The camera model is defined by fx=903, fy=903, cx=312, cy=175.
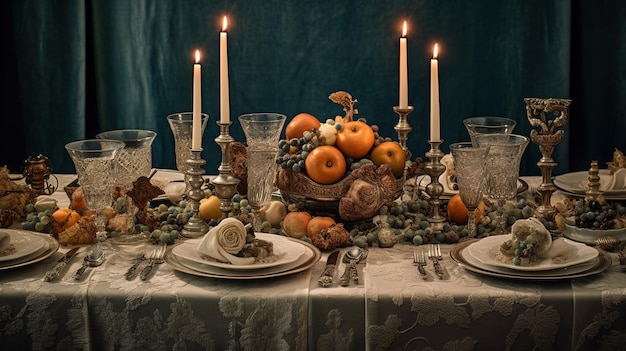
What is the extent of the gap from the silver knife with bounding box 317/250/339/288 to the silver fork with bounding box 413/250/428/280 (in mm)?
167

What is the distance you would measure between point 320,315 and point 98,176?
601 mm

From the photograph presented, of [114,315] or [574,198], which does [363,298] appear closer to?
[114,315]

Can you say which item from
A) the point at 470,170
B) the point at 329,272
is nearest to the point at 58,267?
the point at 329,272

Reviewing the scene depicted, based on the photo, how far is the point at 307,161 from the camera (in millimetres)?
2125

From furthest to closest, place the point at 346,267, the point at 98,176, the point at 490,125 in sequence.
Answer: the point at 490,125, the point at 98,176, the point at 346,267

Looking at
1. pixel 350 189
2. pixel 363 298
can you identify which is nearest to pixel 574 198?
pixel 350 189

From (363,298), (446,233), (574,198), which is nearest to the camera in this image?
(363,298)

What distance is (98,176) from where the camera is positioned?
196 cm

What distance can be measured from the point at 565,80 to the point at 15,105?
2.39 metres

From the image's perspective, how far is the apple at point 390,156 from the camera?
2145 mm

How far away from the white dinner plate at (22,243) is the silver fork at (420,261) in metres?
0.79

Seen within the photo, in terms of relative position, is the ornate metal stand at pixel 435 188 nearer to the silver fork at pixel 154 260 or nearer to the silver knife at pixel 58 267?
the silver fork at pixel 154 260

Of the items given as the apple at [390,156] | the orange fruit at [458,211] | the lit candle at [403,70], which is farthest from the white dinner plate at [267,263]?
the lit candle at [403,70]

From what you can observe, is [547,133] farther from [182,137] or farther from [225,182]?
[182,137]
